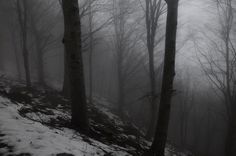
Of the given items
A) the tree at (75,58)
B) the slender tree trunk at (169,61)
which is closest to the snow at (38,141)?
the tree at (75,58)

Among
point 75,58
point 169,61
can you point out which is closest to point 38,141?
point 75,58

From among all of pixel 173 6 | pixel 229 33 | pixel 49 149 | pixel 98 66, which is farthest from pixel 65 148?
pixel 98 66

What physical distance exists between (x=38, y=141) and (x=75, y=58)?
217cm

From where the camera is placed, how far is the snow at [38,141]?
3849 mm

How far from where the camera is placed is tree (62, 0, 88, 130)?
5.58 m

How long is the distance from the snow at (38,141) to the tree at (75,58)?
0.51m

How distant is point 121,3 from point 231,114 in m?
10.7

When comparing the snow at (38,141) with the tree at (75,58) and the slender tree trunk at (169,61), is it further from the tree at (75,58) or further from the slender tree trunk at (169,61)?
the slender tree trunk at (169,61)

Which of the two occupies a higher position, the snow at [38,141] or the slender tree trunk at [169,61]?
the slender tree trunk at [169,61]

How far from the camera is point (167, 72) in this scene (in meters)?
5.82

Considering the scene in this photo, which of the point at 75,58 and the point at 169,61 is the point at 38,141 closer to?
the point at 75,58

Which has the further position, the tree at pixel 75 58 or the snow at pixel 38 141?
the tree at pixel 75 58

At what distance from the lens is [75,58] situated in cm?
567

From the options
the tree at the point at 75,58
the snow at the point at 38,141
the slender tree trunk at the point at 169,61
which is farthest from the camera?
the slender tree trunk at the point at 169,61
